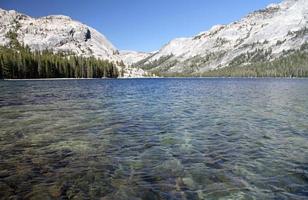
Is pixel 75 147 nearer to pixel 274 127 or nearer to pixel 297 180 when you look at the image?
pixel 297 180

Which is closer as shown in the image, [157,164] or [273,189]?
[273,189]

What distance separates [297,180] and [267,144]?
8.35 m

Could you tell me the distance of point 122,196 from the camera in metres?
14.9

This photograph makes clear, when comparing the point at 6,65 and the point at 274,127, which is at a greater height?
the point at 6,65

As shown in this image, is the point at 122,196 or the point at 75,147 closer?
the point at 122,196

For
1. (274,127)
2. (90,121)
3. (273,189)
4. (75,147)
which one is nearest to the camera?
(273,189)

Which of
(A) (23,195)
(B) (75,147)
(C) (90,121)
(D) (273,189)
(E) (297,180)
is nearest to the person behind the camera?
(A) (23,195)

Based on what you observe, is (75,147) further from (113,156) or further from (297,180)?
(297,180)

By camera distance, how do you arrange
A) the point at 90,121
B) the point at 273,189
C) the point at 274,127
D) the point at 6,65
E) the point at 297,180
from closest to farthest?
1. the point at 273,189
2. the point at 297,180
3. the point at 274,127
4. the point at 90,121
5. the point at 6,65

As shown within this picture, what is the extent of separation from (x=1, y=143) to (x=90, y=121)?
40.4 feet

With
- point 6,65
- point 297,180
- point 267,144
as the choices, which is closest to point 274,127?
point 267,144

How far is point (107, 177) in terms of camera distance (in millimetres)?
17469

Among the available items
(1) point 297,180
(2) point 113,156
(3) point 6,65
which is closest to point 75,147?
(2) point 113,156

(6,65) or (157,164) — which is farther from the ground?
(6,65)
